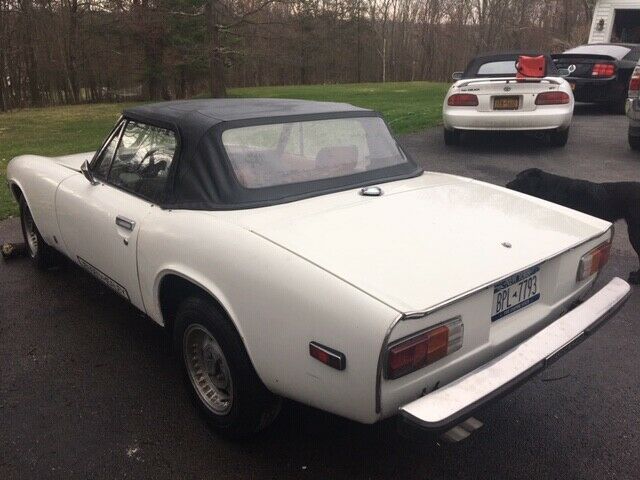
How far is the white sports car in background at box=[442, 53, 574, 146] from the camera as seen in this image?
775cm

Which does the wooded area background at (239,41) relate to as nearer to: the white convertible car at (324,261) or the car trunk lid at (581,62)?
the car trunk lid at (581,62)

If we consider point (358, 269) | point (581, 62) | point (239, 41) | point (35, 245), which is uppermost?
point (239, 41)

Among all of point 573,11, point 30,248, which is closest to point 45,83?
point 30,248

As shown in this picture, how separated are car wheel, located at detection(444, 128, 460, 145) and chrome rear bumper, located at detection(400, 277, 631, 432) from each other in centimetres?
668

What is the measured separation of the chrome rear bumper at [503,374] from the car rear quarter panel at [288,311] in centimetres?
19

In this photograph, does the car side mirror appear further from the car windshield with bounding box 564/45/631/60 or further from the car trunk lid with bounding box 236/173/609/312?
the car windshield with bounding box 564/45/631/60

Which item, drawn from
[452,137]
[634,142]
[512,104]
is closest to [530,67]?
[512,104]

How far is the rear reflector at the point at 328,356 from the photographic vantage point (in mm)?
1834

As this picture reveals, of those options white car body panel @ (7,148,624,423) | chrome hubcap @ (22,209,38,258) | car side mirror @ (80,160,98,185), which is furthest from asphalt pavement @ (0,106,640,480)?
car side mirror @ (80,160,98,185)

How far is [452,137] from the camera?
8.91 m

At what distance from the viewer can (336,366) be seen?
1852 millimetres

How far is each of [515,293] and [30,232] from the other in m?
3.88

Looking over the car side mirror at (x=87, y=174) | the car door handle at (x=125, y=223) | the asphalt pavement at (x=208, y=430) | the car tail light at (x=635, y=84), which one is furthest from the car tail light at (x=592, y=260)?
the car tail light at (x=635, y=84)

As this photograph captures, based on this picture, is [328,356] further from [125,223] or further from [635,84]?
[635,84]
